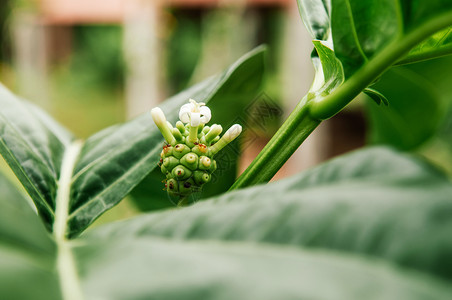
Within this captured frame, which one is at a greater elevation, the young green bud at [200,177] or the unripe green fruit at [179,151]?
the unripe green fruit at [179,151]

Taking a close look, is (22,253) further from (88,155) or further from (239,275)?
(88,155)

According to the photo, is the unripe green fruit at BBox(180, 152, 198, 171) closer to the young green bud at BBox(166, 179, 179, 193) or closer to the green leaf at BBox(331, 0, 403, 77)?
the young green bud at BBox(166, 179, 179, 193)

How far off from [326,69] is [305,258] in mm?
240

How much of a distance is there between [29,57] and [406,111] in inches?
265

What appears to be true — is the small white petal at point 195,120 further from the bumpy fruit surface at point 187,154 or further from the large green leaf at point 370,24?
the large green leaf at point 370,24

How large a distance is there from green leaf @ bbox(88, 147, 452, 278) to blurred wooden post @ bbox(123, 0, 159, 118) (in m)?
5.31

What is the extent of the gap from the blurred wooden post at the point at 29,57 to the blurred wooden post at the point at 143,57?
48.5 inches

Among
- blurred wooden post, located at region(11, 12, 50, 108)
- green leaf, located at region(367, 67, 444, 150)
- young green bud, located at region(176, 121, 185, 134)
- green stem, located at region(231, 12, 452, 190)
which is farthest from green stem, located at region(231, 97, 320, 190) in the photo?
blurred wooden post, located at region(11, 12, 50, 108)

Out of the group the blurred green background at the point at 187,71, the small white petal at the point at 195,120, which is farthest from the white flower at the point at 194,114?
the blurred green background at the point at 187,71

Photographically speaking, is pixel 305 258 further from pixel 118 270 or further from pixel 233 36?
pixel 233 36

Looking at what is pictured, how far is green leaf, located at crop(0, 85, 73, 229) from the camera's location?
1.31ft

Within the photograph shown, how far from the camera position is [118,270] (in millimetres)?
244

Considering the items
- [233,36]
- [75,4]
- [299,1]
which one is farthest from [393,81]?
[75,4]

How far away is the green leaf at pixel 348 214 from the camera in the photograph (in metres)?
0.20
